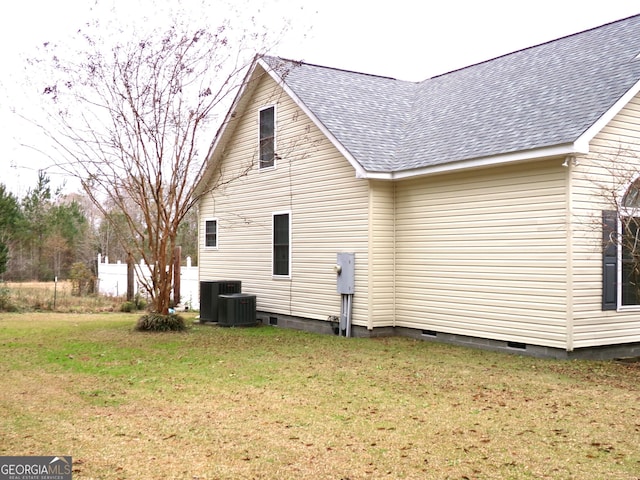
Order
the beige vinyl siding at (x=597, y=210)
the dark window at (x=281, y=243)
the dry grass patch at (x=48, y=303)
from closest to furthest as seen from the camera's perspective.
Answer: the beige vinyl siding at (x=597, y=210) → the dark window at (x=281, y=243) → the dry grass patch at (x=48, y=303)

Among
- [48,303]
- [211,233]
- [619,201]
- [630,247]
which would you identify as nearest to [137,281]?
[48,303]

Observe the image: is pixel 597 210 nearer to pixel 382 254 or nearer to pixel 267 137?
pixel 382 254

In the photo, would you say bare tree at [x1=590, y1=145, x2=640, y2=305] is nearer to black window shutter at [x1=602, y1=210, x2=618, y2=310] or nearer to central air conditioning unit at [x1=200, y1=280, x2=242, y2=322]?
black window shutter at [x1=602, y1=210, x2=618, y2=310]

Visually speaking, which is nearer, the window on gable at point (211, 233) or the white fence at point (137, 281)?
the window on gable at point (211, 233)

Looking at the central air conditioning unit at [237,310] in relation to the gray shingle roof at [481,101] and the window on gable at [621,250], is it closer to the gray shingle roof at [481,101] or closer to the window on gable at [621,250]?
the gray shingle roof at [481,101]

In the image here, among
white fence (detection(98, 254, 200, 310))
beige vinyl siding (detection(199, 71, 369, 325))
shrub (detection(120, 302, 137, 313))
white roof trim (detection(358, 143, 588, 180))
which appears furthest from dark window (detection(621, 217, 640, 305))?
shrub (detection(120, 302, 137, 313))

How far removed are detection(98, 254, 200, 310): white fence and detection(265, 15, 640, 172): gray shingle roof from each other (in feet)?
29.0

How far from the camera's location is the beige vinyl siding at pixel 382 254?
1247 centimetres

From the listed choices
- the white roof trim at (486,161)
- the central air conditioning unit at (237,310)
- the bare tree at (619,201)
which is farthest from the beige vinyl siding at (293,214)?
the bare tree at (619,201)

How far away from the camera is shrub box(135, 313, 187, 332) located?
44.3ft

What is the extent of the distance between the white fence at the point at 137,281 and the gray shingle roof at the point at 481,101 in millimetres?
8834

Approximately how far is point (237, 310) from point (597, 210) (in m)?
8.32

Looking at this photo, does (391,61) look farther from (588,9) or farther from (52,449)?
(52,449)

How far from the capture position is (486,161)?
34.4ft
